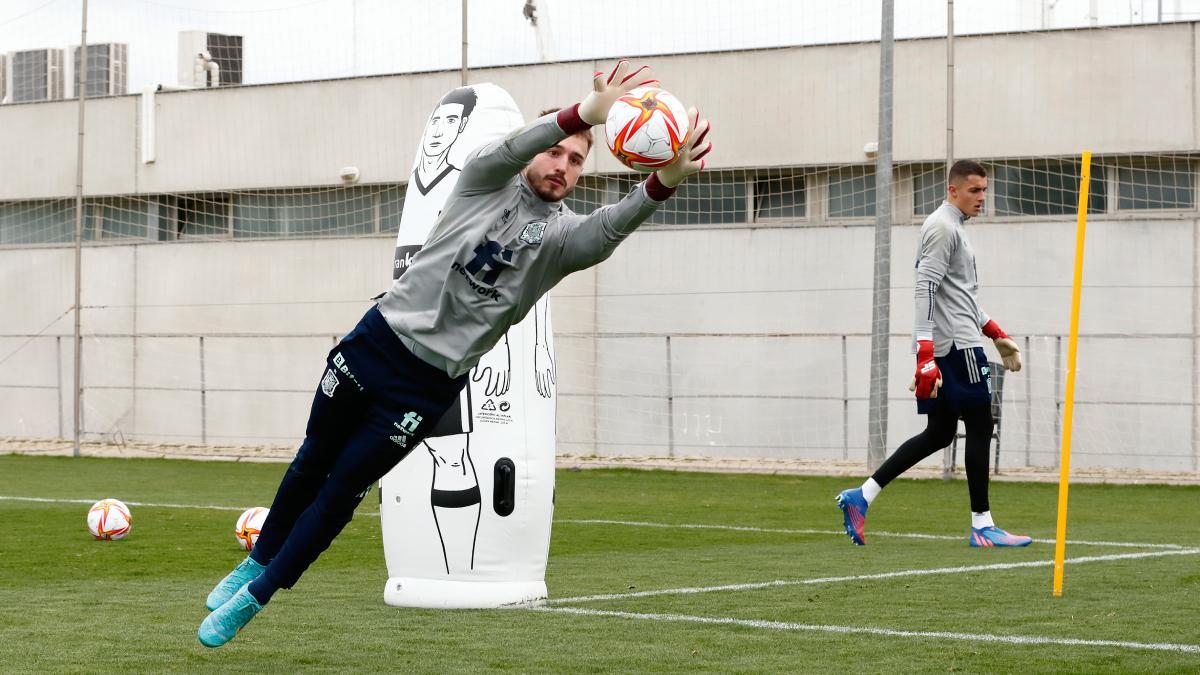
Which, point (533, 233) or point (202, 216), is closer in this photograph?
point (533, 233)

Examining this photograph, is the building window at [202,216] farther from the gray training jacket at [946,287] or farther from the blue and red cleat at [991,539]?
the blue and red cleat at [991,539]

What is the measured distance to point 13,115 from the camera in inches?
976

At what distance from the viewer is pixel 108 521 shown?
8969mm

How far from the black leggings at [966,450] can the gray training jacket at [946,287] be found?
1.26 feet

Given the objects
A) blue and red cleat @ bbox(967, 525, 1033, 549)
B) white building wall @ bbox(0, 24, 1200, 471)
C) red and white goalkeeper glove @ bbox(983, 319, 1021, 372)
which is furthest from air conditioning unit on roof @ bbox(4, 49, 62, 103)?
blue and red cleat @ bbox(967, 525, 1033, 549)

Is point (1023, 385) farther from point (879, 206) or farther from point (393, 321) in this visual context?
point (393, 321)

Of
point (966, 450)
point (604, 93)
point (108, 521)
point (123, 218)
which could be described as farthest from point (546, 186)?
point (123, 218)

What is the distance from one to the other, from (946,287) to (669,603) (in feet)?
11.4

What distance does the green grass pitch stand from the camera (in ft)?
15.6

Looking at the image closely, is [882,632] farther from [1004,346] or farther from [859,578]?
[1004,346]

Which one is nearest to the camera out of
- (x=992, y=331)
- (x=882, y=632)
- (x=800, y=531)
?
(x=882, y=632)

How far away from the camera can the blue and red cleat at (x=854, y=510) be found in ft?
28.0

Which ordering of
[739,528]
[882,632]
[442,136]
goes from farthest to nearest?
[739,528], [442,136], [882,632]

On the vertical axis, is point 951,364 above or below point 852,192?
below
